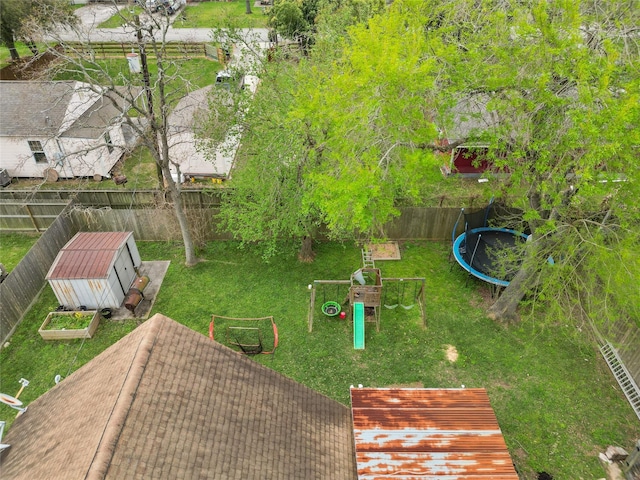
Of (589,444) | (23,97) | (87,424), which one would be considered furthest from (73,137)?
(589,444)

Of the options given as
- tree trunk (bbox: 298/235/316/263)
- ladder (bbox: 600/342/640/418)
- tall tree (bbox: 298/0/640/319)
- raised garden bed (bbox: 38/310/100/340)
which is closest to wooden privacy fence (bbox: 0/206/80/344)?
raised garden bed (bbox: 38/310/100/340)

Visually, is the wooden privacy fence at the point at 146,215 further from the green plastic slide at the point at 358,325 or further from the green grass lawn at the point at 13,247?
the green plastic slide at the point at 358,325

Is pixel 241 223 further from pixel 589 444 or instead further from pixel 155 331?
pixel 589 444

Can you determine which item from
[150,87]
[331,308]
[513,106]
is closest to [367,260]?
[331,308]

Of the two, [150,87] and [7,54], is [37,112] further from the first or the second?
[7,54]

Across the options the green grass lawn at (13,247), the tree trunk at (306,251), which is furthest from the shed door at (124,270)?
the tree trunk at (306,251)

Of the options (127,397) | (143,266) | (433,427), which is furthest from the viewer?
(143,266)
